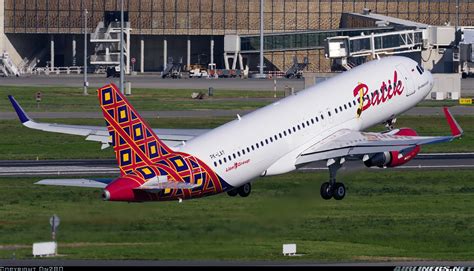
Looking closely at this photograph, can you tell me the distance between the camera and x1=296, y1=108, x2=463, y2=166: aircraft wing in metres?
68.7

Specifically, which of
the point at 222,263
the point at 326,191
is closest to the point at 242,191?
the point at 326,191

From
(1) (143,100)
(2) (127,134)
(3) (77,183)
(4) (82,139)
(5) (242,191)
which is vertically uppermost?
(2) (127,134)

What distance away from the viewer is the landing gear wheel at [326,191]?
230ft

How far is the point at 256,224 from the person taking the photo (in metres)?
59.7

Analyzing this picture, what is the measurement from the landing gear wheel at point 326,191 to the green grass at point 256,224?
43 centimetres

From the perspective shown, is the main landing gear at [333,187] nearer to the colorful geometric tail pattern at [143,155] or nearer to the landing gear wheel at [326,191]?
the landing gear wheel at [326,191]

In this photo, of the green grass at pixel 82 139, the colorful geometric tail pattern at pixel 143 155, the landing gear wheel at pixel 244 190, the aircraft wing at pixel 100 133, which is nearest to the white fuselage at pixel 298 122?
the colorful geometric tail pattern at pixel 143 155

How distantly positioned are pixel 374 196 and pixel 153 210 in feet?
51.0

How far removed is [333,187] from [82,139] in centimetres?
4115

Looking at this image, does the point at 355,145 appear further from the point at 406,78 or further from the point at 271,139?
the point at 406,78

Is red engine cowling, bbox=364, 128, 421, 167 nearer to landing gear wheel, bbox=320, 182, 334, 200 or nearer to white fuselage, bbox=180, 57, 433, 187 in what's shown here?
landing gear wheel, bbox=320, 182, 334, 200

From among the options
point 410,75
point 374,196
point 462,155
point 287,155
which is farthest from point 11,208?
point 462,155

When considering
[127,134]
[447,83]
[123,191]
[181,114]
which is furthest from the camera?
[447,83]

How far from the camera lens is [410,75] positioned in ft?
257
